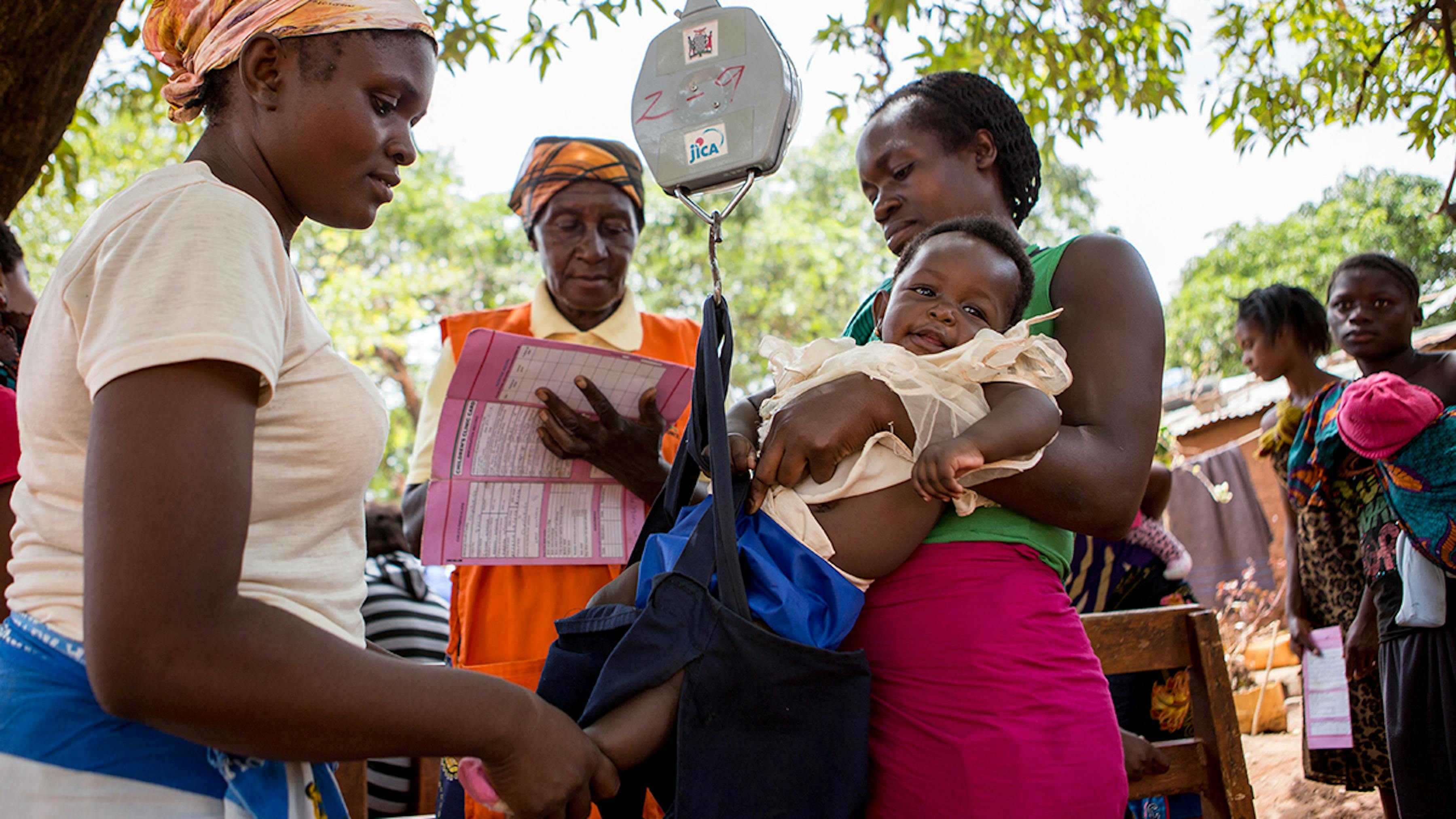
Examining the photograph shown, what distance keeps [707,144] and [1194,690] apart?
66.1 inches

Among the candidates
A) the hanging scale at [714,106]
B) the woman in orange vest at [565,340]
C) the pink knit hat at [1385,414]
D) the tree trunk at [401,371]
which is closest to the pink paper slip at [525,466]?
the woman in orange vest at [565,340]

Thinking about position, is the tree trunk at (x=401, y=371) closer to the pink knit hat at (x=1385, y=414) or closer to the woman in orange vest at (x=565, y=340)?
the woman in orange vest at (x=565, y=340)

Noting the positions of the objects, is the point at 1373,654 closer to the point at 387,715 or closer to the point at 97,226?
the point at 387,715

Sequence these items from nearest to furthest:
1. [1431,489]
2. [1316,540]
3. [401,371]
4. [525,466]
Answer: [525,466], [1431,489], [1316,540], [401,371]

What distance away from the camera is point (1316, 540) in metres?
4.00

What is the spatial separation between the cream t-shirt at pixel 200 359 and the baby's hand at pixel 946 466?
71cm

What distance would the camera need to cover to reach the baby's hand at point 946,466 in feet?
4.25

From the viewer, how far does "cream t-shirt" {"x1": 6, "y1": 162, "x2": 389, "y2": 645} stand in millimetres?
870

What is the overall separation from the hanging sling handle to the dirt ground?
15.1 feet

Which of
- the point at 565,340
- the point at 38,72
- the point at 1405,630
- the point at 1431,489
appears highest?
the point at 38,72

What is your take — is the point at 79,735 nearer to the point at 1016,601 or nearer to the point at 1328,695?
the point at 1016,601

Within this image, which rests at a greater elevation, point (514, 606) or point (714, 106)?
point (714, 106)

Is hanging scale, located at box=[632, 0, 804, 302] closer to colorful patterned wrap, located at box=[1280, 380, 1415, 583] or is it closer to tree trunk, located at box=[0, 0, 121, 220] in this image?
tree trunk, located at box=[0, 0, 121, 220]

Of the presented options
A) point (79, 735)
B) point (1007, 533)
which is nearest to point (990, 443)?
point (1007, 533)
